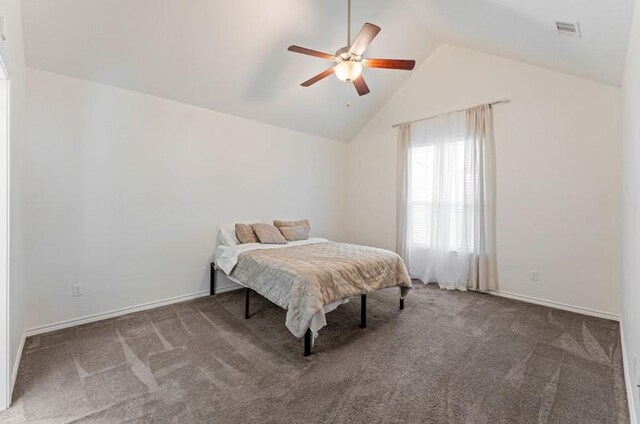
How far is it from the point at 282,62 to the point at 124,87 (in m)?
1.82

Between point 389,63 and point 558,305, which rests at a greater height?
point 389,63

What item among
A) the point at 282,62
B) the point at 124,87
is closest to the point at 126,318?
the point at 124,87

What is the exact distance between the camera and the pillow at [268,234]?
152 inches

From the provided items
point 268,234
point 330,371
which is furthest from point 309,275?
point 268,234

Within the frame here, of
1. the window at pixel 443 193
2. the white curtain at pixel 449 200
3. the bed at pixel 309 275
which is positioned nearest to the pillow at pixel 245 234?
the bed at pixel 309 275

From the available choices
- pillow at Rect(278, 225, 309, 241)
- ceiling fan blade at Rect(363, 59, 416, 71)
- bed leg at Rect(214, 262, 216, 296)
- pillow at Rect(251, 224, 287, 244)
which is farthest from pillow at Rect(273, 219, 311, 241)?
ceiling fan blade at Rect(363, 59, 416, 71)

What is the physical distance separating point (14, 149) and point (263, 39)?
7.98 feet

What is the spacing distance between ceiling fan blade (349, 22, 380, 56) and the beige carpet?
2654 millimetres

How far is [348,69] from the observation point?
8.42ft

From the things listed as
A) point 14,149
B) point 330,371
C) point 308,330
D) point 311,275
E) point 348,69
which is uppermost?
point 348,69

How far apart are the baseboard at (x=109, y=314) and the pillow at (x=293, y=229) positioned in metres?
1.36

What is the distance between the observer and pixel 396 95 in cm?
491

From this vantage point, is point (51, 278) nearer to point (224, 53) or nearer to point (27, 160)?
point (27, 160)

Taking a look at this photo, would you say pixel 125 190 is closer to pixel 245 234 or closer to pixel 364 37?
pixel 245 234
